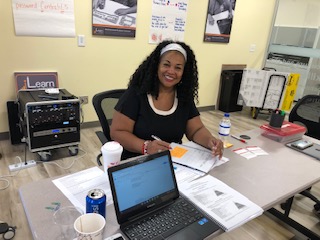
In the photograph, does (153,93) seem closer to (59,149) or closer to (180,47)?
(180,47)

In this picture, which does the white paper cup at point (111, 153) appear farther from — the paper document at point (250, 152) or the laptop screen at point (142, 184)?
the paper document at point (250, 152)

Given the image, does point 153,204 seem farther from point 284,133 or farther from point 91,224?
point 284,133

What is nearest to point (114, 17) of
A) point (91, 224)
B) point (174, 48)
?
point (174, 48)

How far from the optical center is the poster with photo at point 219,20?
159 inches

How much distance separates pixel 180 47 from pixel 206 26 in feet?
8.95

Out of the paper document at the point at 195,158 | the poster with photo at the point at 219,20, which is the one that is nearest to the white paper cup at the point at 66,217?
the paper document at the point at 195,158

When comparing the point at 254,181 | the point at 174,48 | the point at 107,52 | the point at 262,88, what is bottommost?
the point at 262,88

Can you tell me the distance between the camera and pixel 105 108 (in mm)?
1729

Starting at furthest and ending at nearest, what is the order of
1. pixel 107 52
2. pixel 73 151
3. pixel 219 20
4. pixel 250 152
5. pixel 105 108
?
pixel 219 20, pixel 107 52, pixel 73 151, pixel 105 108, pixel 250 152

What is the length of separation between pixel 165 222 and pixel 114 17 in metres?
2.85

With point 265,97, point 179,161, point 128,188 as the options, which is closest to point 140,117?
point 179,161

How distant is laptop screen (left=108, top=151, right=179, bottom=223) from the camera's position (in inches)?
34.8

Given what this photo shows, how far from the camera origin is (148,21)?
3482 millimetres

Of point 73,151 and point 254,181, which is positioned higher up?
point 254,181
